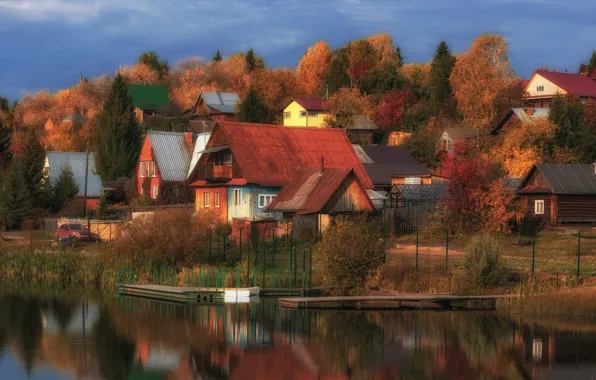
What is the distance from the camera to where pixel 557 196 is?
5331 cm

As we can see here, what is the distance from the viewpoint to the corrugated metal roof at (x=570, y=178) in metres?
53.3

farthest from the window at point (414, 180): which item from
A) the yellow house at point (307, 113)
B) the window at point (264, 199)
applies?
the yellow house at point (307, 113)

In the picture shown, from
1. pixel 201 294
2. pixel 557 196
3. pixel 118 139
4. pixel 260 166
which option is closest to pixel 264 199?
pixel 260 166

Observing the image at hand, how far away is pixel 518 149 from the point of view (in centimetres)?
7188

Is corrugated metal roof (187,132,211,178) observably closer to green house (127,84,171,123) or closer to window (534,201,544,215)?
window (534,201,544,215)

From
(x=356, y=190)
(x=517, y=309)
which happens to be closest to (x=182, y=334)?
(x=517, y=309)

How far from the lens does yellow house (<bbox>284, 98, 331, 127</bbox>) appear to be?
3841 inches

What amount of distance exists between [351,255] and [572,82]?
2526 inches

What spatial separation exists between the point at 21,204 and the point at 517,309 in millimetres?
39690

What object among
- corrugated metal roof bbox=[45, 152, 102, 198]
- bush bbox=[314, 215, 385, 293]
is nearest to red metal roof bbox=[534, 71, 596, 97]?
corrugated metal roof bbox=[45, 152, 102, 198]

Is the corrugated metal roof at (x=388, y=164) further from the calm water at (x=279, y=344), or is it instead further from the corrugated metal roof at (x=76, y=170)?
the calm water at (x=279, y=344)

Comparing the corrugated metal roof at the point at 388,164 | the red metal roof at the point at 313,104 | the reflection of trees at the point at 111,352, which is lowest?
the reflection of trees at the point at 111,352

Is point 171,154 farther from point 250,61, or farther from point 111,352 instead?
point 250,61

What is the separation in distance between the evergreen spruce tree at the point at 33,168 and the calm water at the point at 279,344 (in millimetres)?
29307
